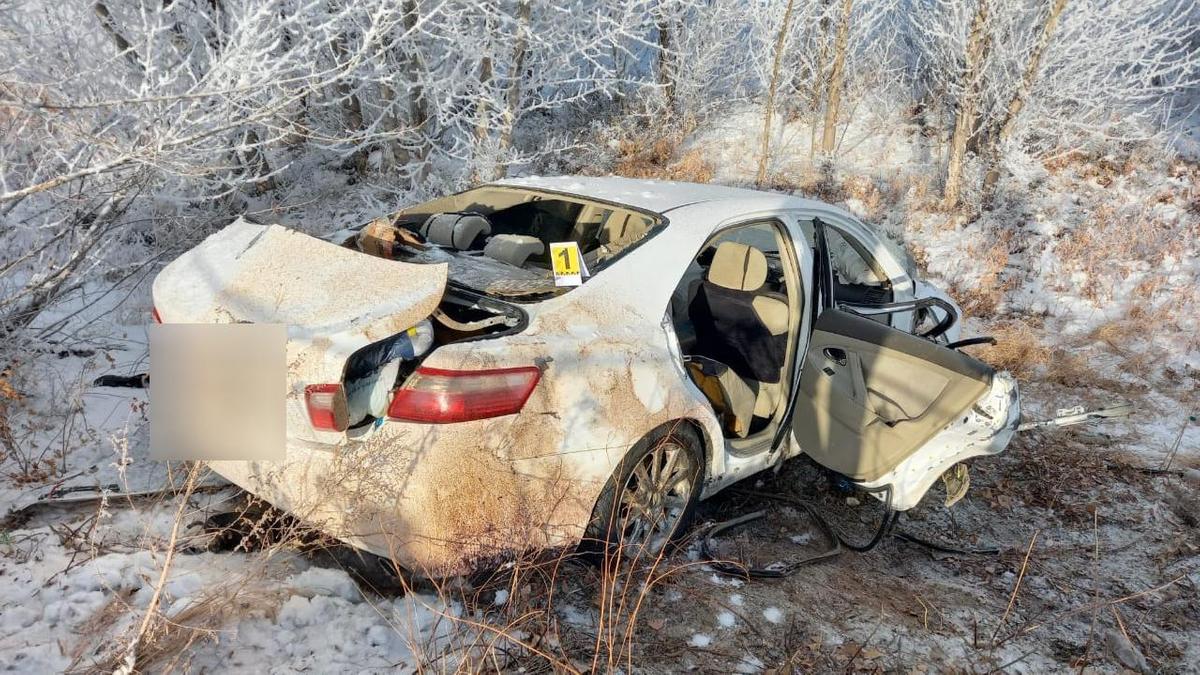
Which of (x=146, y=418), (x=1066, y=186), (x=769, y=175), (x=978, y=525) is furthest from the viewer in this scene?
(x=769, y=175)

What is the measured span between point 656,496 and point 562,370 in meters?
0.81

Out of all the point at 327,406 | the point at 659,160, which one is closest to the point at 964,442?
the point at 327,406

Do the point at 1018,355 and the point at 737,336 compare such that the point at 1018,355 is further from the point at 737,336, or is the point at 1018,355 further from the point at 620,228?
the point at 620,228

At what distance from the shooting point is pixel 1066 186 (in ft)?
31.0

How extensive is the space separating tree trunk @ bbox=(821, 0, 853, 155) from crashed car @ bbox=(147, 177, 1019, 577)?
322 inches

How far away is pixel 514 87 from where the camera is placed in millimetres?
7570

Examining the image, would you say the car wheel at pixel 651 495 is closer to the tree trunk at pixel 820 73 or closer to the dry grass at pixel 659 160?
the dry grass at pixel 659 160

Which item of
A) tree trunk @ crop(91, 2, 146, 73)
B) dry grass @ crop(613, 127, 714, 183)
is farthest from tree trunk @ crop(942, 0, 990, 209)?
tree trunk @ crop(91, 2, 146, 73)

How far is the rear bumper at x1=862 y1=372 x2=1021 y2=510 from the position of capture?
108 inches

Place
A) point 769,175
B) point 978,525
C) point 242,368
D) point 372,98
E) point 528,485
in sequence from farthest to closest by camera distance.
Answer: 1. point 769,175
2. point 372,98
3. point 978,525
4. point 528,485
5. point 242,368

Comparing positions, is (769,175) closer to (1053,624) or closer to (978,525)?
(978,525)

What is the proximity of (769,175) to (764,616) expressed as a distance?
942cm

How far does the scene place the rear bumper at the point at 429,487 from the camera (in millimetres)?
1972

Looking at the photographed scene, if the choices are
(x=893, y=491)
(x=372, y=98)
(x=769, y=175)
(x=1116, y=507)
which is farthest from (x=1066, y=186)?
(x=372, y=98)
